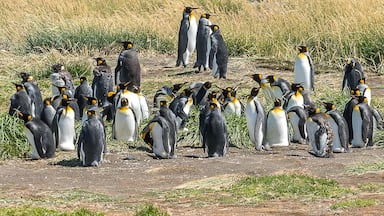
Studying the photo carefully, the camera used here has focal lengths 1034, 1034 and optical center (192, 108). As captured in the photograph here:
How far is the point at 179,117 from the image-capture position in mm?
14352

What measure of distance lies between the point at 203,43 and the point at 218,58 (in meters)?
1.47

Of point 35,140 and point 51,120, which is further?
point 51,120

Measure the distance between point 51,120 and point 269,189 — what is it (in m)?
4.68

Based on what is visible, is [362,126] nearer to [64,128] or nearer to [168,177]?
[168,177]

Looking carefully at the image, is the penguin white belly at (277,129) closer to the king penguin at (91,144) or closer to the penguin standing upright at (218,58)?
the king penguin at (91,144)

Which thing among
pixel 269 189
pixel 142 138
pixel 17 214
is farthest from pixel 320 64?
pixel 17 214

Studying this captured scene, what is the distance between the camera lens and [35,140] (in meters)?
12.7

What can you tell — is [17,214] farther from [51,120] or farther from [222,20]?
[222,20]

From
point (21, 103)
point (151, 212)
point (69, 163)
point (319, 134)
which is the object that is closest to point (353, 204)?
point (151, 212)

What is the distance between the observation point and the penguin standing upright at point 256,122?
45.1 ft

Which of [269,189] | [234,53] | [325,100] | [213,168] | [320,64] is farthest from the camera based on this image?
[234,53]

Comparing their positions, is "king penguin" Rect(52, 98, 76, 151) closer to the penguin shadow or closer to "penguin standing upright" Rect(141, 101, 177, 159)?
the penguin shadow

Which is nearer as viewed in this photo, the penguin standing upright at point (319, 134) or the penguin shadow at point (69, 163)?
the penguin shadow at point (69, 163)

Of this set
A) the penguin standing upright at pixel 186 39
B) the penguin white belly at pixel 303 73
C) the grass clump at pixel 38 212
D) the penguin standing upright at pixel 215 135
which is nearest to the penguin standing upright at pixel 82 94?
the penguin standing upright at pixel 215 135
